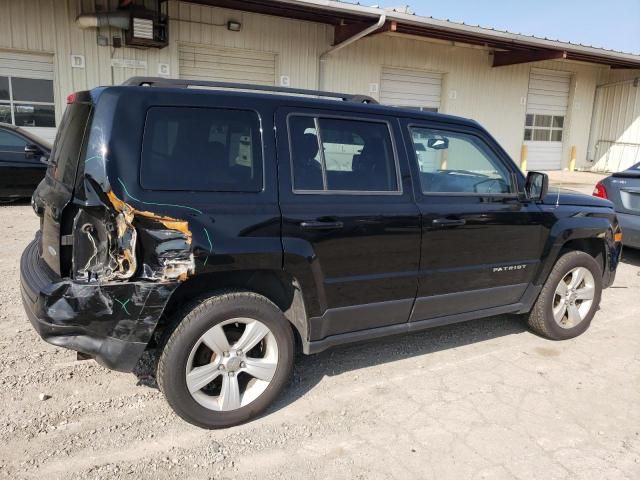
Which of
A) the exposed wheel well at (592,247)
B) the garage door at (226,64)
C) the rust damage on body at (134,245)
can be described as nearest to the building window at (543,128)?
the garage door at (226,64)

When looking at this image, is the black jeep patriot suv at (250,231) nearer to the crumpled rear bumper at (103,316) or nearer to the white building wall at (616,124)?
the crumpled rear bumper at (103,316)

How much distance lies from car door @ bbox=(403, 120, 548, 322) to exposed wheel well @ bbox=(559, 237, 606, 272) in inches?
24.1

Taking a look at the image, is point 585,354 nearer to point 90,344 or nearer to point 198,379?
point 198,379

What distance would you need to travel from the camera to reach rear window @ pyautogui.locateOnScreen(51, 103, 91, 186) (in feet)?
9.65

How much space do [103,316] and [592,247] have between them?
4.09 meters

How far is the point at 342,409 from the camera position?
129 inches

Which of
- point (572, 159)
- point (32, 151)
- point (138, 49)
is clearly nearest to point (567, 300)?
point (32, 151)

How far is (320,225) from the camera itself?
10.2 ft

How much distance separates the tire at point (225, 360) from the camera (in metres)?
2.84

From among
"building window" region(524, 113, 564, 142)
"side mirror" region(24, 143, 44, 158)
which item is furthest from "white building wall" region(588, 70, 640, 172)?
"side mirror" region(24, 143, 44, 158)

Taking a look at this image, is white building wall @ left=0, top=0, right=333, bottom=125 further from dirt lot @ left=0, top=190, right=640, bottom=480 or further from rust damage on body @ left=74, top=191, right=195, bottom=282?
rust damage on body @ left=74, top=191, right=195, bottom=282

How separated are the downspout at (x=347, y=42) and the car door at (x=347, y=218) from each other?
A: 1031 centimetres

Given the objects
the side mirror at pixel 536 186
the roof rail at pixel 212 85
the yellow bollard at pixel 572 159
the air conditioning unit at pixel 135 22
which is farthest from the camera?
the yellow bollard at pixel 572 159

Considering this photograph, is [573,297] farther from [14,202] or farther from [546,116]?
[546,116]
